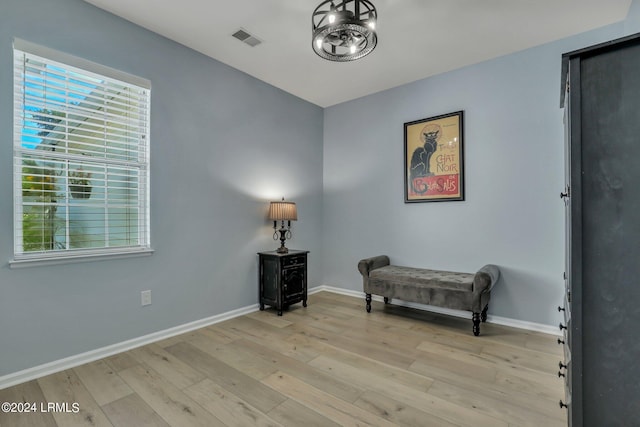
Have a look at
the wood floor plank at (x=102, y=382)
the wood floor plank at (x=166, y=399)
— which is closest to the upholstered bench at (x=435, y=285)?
the wood floor plank at (x=166, y=399)

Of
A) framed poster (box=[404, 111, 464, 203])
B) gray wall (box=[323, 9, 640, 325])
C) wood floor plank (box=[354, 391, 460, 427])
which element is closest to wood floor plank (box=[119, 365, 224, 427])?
wood floor plank (box=[354, 391, 460, 427])

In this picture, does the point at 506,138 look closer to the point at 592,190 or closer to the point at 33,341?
the point at 592,190

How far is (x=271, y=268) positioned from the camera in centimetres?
354

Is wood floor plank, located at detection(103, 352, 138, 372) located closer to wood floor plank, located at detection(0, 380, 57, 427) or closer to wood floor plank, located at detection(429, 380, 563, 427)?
wood floor plank, located at detection(0, 380, 57, 427)

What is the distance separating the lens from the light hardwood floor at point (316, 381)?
67.6 inches

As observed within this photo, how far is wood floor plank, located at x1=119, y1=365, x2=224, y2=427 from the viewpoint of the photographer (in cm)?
169

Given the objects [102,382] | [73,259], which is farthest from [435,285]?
[73,259]

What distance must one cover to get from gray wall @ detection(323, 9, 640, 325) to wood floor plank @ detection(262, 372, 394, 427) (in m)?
2.12

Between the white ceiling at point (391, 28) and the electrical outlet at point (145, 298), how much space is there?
2319mm

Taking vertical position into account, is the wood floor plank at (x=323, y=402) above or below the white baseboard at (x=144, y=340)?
below

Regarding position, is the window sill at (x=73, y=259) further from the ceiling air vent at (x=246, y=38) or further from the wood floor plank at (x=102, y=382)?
the ceiling air vent at (x=246, y=38)

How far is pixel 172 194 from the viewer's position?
2.90 metres

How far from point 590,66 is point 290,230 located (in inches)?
133

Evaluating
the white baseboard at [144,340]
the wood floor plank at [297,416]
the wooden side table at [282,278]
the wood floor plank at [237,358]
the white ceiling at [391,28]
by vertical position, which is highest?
the white ceiling at [391,28]
